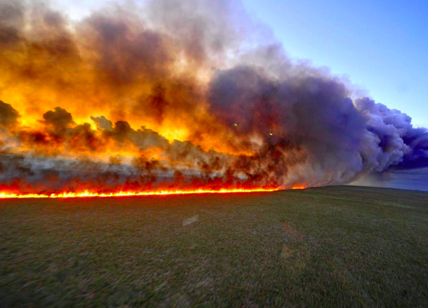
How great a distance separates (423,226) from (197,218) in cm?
1220

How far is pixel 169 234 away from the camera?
253 inches

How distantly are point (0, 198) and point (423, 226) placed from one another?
83.9 ft

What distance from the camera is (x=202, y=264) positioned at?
4414 millimetres

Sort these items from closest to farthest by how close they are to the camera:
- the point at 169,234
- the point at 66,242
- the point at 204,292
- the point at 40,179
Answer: the point at 204,292, the point at 66,242, the point at 169,234, the point at 40,179

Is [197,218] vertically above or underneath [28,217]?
underneath

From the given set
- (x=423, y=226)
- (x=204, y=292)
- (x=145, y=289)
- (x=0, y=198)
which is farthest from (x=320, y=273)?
(x=0, y=198)

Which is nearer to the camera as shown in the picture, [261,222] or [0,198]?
[261,222]

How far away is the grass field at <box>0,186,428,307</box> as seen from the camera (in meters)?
3.26

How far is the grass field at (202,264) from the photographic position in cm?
326

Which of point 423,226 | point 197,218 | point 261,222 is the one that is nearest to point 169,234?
point 197,218

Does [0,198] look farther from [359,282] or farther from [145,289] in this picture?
[359,282]

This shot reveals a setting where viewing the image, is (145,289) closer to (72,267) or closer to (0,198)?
(72,267)

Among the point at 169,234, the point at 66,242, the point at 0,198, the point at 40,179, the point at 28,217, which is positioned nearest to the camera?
the point at 66,242

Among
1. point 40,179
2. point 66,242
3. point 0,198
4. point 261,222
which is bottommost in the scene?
point 261,222
